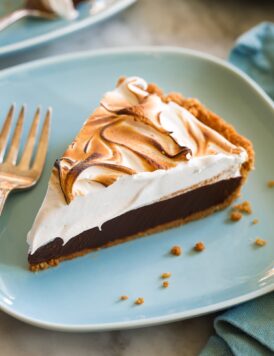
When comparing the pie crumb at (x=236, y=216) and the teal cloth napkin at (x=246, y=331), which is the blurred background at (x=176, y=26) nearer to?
the pie crumb at (x=236, y=216)

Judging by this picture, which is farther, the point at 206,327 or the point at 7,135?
the point at 7,135

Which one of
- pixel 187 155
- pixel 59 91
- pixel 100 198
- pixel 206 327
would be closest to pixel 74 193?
pixel 100 198

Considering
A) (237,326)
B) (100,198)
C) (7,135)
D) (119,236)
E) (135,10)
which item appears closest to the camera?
(237,326)

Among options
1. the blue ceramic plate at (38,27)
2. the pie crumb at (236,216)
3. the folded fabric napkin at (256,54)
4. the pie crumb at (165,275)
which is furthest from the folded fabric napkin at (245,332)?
the blue ceramic plate at (38,27)

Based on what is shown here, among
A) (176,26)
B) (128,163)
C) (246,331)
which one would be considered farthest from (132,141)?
(176,26)

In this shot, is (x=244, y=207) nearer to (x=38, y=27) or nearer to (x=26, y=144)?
(x=26, y=144)

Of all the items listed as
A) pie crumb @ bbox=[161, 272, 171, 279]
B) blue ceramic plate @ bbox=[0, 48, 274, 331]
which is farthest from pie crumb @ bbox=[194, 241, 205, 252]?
pie crumb @ bbox=[161, 272, 171, 279]

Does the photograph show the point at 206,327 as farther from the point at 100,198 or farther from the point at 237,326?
the point at 100,198
